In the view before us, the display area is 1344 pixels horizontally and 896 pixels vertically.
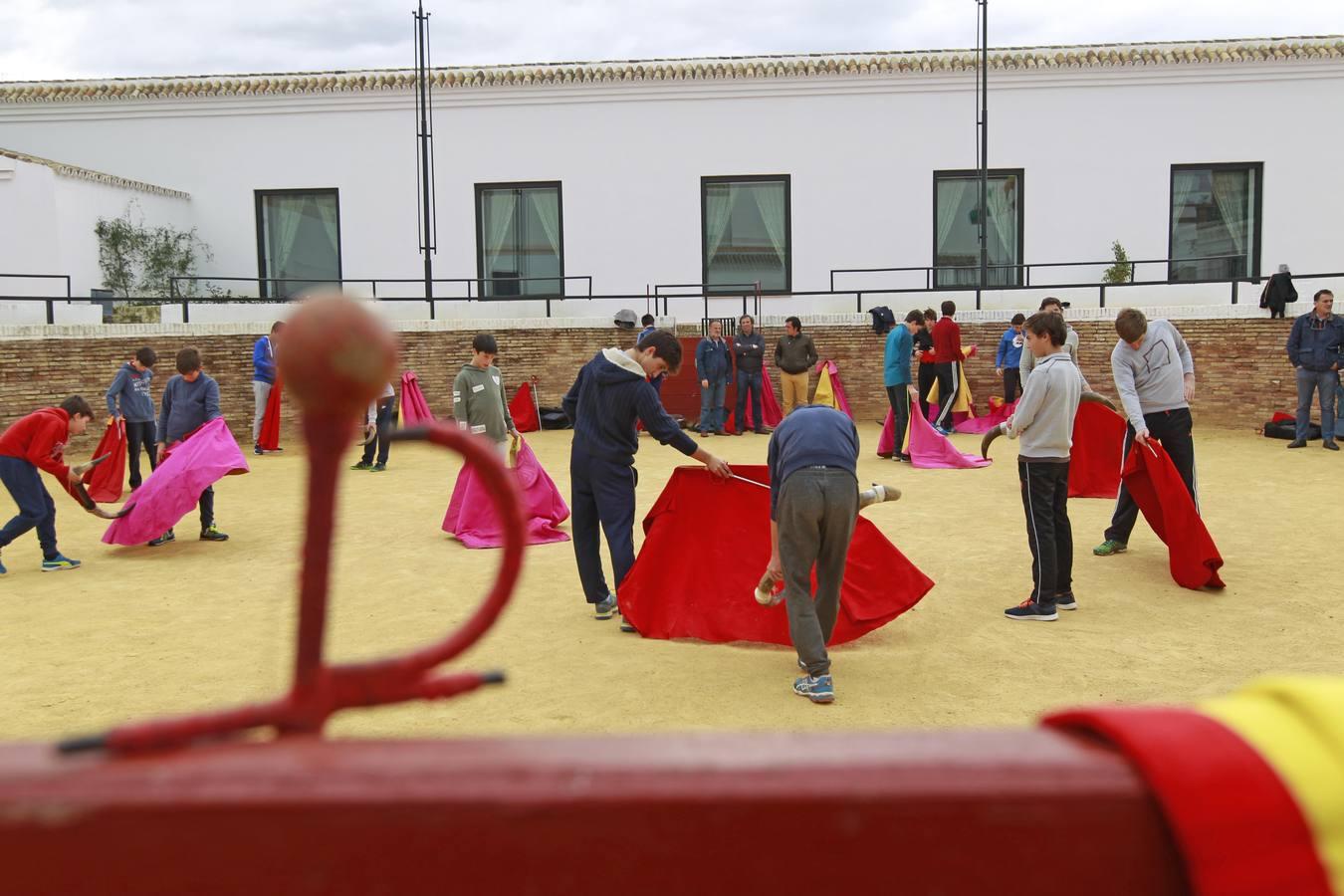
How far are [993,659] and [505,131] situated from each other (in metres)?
19.4

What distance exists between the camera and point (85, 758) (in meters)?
0.94

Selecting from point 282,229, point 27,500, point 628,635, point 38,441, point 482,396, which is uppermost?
point 282,229

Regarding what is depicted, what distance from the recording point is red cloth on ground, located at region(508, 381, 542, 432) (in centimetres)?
1962

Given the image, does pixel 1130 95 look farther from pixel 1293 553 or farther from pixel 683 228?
pixel 1293 553

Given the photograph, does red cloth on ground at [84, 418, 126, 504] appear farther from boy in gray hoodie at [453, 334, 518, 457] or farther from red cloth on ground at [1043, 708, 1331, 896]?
red cloth on ground at [1043, 708, 1331, 896]

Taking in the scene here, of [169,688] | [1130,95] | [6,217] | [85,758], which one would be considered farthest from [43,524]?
[1130,95]

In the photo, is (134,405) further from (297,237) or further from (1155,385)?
(297,237)

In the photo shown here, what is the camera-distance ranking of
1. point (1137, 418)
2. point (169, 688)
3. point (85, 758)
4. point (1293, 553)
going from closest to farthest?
point (85, 758) → point (169, 688) → point (1137, 418) → point (1293, 553)

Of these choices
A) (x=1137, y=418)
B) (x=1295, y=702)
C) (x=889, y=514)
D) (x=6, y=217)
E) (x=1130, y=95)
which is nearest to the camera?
(x=1295, y=702)

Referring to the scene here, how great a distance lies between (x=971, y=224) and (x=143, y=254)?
1627 cm

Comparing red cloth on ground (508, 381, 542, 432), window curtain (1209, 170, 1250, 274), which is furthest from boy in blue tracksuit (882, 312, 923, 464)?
window curtain (1209, 170, 1250, 274)

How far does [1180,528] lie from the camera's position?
7.64m

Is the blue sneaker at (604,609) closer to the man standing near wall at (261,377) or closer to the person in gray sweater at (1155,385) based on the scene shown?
the person in gray sweater at (1155,385)

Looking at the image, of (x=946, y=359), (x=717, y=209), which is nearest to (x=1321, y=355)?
(x=946, y=359)
